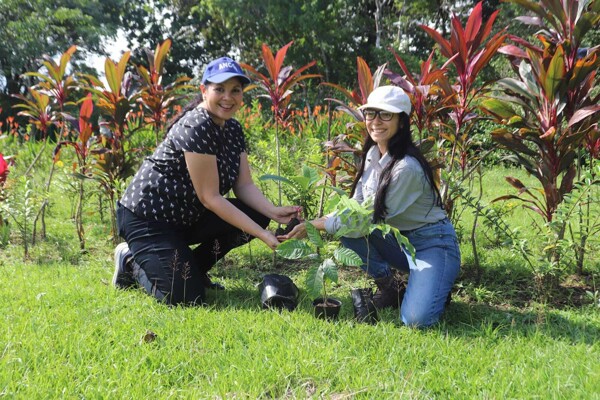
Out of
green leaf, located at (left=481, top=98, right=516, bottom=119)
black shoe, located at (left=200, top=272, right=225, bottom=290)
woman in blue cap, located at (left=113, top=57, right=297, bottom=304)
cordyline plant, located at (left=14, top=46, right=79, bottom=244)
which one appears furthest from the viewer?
cordyline plant, located at (left=14, top=46, right=79, bottom=244)

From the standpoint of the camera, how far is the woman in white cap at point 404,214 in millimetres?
2459

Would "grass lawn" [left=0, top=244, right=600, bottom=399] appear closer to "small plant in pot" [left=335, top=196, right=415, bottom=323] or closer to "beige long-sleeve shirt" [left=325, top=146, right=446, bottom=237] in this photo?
"small plant in pot" [left=335, top=196, right=415, bottom=323]

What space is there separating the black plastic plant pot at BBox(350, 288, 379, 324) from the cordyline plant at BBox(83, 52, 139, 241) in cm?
197

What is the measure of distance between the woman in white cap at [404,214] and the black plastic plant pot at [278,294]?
273 mm

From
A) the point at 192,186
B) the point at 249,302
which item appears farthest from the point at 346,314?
the point at 192,186

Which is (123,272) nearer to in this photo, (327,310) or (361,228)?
(327,310)

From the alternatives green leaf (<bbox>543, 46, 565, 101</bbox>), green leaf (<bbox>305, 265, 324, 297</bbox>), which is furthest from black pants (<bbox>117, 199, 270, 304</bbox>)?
green leaf (<bbox>543, 46, 565, 101</bbox>)

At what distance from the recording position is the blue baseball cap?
2607 mm

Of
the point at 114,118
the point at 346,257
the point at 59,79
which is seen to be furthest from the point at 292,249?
the point at 59,79

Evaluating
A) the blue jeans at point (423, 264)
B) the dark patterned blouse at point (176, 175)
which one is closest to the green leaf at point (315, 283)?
the blue jeans at point (423, 264)

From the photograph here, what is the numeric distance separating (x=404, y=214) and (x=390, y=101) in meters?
0.62

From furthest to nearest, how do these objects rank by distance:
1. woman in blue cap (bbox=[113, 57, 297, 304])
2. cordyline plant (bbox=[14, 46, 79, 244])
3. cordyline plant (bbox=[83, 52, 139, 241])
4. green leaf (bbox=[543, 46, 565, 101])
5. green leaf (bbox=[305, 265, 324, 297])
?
cordyline plant (bbox=[14, 46, 79, 244]) < cordyline plant (bbox=[83, 52, 139, 241]) < woman in blue cap (bbox=[113, 57, 297, 304]) < green leaf (bbox=[543, 46, 565, 101]) < green leaf (bbox=[305, 265, 324, 297])

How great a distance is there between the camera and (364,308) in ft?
8.18

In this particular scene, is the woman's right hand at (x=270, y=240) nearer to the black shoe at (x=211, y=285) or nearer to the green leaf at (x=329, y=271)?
the green leaf at (x=329, y=271)
